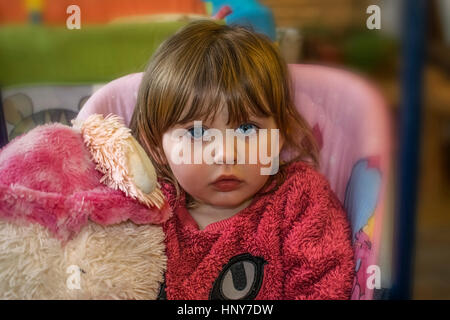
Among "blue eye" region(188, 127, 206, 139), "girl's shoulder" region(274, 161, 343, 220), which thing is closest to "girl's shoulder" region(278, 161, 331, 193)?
"girl's shoulder" region(274, 161, 343, 220)

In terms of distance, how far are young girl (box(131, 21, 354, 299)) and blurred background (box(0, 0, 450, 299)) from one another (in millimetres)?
57

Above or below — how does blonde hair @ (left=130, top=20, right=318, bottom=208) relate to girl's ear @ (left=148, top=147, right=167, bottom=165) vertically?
above

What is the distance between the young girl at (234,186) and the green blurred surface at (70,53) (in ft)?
0.22

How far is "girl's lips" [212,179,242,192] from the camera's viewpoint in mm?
556

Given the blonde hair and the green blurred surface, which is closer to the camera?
the blonde hair

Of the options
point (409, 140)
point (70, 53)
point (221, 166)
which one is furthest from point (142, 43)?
point (409, 140)

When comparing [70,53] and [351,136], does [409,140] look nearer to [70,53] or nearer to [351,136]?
[351,136]

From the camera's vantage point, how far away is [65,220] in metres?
0.50

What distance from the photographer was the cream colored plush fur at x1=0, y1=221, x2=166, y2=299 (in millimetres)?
495

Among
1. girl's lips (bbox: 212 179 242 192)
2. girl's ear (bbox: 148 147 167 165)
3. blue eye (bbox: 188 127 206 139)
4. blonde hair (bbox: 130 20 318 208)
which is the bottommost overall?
girl's lips (bbox: 212 179 242 192)

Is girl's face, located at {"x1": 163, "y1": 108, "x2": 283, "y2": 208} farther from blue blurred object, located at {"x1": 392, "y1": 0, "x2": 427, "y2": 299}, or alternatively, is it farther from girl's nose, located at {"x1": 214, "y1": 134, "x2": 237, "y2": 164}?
blue blurred object, located at {"x1": 392, "y1": 0, "x2": 427, "y2": 299}

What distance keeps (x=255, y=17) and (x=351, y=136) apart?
16 centimetres

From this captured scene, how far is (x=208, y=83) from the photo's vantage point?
53cm

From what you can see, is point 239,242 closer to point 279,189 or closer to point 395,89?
point 279,189
